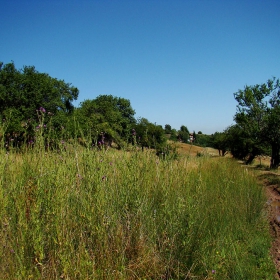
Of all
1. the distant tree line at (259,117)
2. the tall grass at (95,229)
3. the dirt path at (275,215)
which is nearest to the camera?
the tall grass at (95,229)

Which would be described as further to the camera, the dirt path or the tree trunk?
the tree trunk

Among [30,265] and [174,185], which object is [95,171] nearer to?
[30,265]

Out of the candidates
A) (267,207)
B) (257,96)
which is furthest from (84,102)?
(267,207)

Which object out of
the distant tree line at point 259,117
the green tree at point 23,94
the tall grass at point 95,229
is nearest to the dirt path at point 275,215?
the tall grass at point 95,229

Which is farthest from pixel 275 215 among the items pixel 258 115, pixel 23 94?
pixel 23 94

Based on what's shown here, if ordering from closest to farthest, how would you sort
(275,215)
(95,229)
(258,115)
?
(95,229), (275,215), (258,115)

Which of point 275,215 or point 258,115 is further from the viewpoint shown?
point 258,115

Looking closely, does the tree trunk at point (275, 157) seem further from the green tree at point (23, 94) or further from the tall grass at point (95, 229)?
the green tree at point (23, 94)

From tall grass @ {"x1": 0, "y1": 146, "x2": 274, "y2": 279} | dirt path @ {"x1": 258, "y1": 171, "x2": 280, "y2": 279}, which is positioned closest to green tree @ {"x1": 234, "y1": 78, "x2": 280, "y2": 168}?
dirt path @ {"x1": 258, "y1": 171, "x2": 280, "y2": 279}

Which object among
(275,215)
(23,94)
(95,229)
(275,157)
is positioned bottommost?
(275,215)

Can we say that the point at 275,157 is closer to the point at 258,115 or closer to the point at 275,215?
the point at 258,115

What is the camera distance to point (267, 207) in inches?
312

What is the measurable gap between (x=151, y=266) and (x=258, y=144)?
21.0 metres

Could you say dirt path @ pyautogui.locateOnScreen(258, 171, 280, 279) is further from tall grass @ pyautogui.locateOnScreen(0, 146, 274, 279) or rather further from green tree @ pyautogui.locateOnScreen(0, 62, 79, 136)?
green tree @ pyautogui.locateOnScreen(0, 62, 79, 136)
